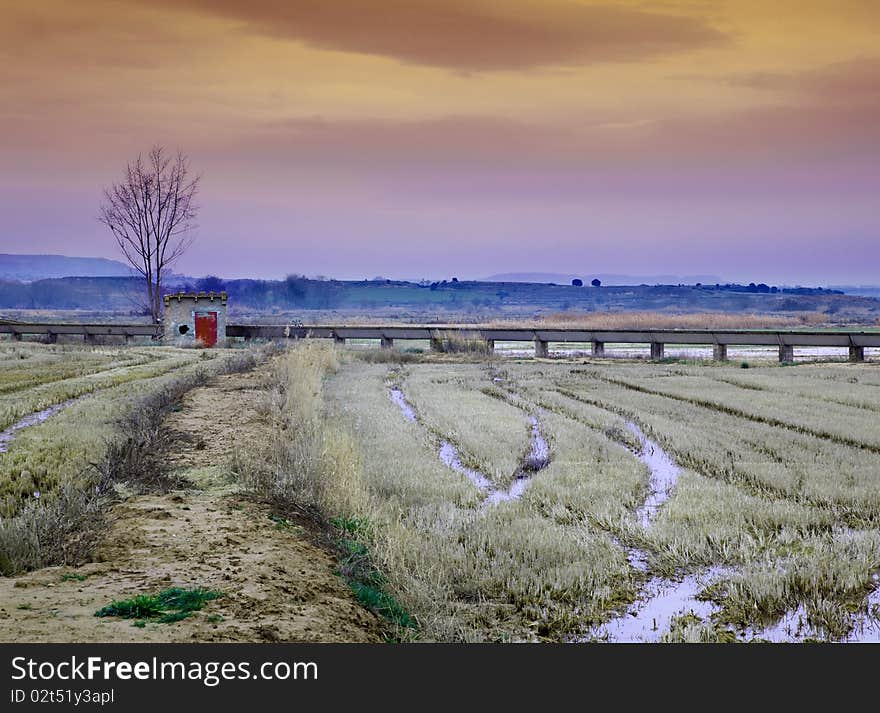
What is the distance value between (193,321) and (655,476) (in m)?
31.7

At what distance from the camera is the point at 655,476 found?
13789 mm

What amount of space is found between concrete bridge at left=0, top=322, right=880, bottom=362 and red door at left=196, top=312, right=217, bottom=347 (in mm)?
1401

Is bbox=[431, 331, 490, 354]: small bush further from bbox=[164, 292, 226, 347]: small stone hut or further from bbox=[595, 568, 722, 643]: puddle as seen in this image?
bbox=[595, 568, 722, 643]: puddle

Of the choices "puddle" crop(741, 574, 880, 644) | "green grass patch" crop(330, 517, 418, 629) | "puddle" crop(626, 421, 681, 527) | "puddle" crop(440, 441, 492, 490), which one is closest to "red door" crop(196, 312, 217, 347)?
"puddle" crop(440, 441, 492, 490)

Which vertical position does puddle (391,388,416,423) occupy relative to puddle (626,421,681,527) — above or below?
above

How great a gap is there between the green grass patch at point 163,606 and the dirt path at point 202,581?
8cm

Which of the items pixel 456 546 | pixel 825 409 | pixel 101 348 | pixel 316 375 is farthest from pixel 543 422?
pixel 101 348

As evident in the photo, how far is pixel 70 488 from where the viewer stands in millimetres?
10211

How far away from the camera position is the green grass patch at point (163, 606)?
6664 mm

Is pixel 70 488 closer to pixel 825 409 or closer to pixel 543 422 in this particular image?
pixel 543 422

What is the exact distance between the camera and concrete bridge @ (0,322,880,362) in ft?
114

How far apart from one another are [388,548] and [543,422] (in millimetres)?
11151

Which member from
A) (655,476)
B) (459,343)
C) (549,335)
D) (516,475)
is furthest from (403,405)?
(459,343)

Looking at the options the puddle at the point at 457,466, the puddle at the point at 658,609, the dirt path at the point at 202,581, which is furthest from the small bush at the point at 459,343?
the puddle at the point at 658,609
